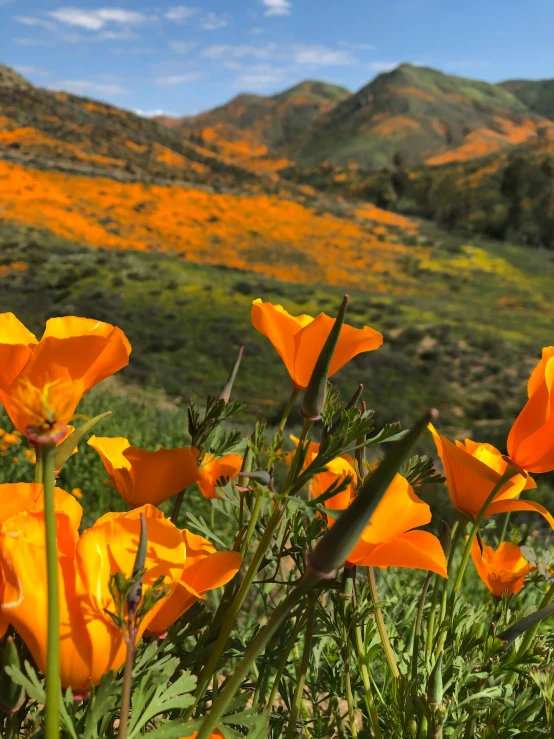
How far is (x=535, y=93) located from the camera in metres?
128

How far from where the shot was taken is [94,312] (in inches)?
557

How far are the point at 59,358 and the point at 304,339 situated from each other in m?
0.30

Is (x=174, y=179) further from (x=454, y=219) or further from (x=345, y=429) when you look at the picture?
(x=345, y=429)

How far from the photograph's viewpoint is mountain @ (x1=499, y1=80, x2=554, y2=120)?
12112 cm

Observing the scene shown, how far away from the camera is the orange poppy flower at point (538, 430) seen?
0.72 m

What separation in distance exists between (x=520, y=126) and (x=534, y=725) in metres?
105

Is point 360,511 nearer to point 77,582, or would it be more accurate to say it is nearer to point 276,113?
point 77,582

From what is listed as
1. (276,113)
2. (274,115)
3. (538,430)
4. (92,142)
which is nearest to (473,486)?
(538,430)

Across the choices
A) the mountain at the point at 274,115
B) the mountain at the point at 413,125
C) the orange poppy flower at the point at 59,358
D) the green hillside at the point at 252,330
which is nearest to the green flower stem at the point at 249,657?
the orange poppy flower at the point at 59,358

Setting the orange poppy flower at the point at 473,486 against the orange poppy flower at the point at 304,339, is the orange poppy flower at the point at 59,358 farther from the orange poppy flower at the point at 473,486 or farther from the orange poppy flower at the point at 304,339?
the orange poppy flower at the point at 473,486

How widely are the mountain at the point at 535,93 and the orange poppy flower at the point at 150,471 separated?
137 metres

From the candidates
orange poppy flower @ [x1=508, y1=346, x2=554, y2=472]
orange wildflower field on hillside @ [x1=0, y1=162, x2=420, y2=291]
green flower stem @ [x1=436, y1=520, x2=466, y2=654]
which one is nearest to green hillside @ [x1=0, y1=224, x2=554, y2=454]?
orange wildflower field on hillside @ [x1=0, y1=162, x2=420, y2=291]

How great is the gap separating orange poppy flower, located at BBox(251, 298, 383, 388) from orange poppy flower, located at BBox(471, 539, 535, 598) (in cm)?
42

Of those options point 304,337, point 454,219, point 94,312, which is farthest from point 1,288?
point 454,219
